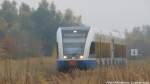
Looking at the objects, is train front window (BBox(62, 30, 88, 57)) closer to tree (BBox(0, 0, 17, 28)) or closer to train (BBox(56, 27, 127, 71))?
train (BBox(56, 27, 127, 71))

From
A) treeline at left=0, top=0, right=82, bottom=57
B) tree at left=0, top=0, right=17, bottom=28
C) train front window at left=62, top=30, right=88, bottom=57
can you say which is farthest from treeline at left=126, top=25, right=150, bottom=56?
train front window at left=62, top=30, right=88, bottom=57

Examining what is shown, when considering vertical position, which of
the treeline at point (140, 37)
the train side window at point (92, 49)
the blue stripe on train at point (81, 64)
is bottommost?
the blue stripe on train at point (81, 64)

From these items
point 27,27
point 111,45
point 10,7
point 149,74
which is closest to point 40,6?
point 27,27

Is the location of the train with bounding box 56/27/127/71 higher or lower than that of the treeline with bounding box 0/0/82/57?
lower

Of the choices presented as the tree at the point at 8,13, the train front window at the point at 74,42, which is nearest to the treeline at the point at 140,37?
the tree at the point at 8,13

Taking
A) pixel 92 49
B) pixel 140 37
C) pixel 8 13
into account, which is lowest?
pixel 92 49

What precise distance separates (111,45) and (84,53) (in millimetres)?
3096

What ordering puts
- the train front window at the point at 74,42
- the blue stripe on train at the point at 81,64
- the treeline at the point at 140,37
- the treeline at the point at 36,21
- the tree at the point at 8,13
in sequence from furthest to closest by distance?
the tree at the point at 8,13 < the treeline at the point at 36,21 < the treeline at the point at 140,37 < the train front window at the point at 74,42 < the blue stripe on train at the point at 81,64

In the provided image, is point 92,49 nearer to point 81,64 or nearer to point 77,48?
point 77,48

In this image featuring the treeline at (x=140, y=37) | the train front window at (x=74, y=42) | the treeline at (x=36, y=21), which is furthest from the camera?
the treeline at (x=36, y=21)

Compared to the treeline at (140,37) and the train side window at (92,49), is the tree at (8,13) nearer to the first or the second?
the treeline at (140,37)

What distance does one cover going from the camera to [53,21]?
193ft

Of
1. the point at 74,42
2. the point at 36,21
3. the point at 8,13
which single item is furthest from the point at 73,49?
the point at 8,13

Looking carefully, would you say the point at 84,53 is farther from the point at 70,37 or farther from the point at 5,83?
the point at 5,83
